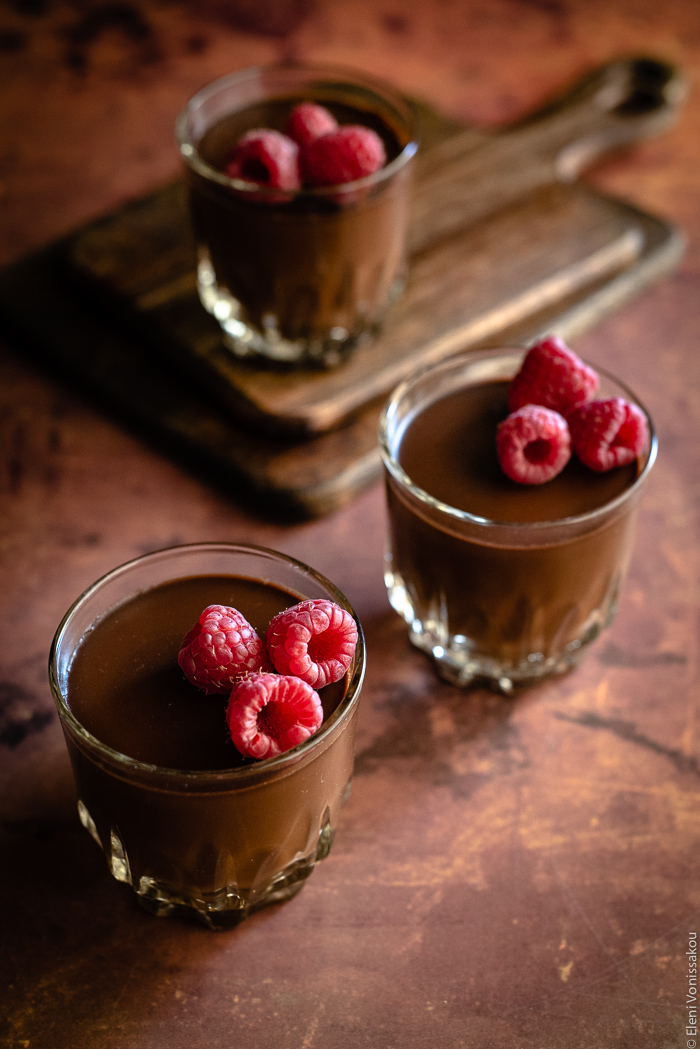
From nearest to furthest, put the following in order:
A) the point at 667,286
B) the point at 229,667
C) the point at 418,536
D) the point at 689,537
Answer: the point at 229,667
the point at 418,536
the point at 689,537
the point at 667,286

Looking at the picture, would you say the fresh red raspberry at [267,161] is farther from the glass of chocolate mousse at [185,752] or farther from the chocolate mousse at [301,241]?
the glass of chocolate mousse at [185,752]

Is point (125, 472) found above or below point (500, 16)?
below

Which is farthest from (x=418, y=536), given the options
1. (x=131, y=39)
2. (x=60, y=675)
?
(x=131, y=39)

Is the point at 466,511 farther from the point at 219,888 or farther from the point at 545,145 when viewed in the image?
the point at 545,145

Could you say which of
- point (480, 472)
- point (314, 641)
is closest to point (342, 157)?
point (480, 472)

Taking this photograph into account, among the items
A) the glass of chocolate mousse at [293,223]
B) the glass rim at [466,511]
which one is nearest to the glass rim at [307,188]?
the glass of chocolate mousse at [293,223]

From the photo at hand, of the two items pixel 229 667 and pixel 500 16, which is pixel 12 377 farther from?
pixel 500 16
